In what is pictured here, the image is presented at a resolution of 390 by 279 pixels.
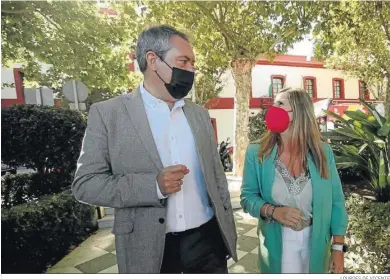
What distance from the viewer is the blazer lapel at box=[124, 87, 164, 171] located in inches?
46.7

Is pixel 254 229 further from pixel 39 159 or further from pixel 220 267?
pixel 39 159

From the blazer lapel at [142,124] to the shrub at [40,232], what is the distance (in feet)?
5.86

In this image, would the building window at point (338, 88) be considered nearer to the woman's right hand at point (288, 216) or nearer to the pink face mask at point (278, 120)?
the pink face mask at point (278, 120)

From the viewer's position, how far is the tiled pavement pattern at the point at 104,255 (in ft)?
8.52

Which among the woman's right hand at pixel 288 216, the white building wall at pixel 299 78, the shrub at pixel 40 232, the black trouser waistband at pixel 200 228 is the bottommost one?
the shrub at pixel 40 232

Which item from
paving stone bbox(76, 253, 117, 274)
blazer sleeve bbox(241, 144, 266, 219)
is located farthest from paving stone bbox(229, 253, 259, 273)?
blazer sleeve bbox(241, 144, 266, 219)

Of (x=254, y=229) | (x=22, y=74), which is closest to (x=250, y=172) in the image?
(x=254, y=229)

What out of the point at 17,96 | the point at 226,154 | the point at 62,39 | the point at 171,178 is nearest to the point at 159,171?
the point at 171,178

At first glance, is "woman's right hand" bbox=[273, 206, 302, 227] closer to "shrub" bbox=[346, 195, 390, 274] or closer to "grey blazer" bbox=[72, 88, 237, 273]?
"grey blazer" bbox=[72, 88, 237, 273]

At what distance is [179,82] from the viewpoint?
1.31m

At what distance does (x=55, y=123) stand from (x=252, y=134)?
208 inches

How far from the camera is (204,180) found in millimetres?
1329

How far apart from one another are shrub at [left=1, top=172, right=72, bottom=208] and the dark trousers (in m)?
3.09

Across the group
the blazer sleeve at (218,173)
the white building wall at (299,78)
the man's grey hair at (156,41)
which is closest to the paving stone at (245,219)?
the blazer sleeve at (218,173)
